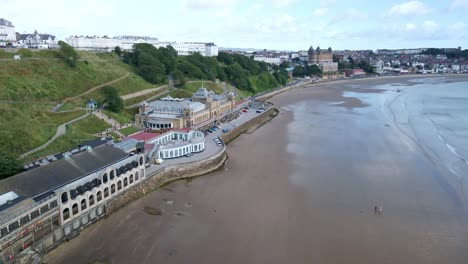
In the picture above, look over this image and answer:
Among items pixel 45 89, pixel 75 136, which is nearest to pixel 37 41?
pixel 45 89

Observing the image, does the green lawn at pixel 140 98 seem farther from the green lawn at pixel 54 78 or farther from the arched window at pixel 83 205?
the arched window at pixel 83 205

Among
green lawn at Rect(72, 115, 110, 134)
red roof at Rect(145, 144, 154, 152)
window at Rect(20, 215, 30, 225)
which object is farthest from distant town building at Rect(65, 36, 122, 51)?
window at Rect(20, 215, 30, 225)

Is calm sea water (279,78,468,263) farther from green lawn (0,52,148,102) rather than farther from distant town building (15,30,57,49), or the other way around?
distant town building (15,30,57,49)

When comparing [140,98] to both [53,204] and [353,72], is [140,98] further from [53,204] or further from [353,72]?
[353,72]

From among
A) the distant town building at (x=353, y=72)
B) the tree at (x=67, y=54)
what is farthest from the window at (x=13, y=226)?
the distant town building at (x=353, y=72)

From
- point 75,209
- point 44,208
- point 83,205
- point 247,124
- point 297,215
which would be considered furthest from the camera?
point 247,124

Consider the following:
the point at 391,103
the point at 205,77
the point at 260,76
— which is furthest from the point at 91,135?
the point at 260,76
